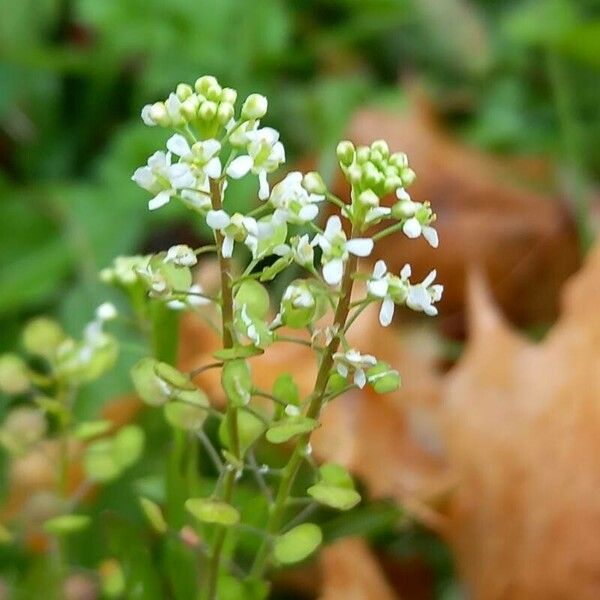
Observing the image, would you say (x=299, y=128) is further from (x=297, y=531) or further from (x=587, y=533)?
(x=297, y=531)

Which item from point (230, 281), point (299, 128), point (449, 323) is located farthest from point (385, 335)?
point (230, 281)

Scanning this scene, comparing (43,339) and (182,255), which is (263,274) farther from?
(43,339)

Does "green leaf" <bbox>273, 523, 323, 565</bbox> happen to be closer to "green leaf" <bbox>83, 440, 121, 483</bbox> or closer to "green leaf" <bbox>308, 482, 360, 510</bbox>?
"green leaf" <bbox>308, 482, 360, 510</bbox>

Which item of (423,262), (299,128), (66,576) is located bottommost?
(66,576)

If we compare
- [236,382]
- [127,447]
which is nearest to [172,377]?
[236,382]

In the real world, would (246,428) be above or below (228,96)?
below

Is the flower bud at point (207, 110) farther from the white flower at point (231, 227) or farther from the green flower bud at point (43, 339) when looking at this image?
the green flower bud at point (43, 339)

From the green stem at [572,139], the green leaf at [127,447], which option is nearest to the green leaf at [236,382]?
the green leaf at [127,447]

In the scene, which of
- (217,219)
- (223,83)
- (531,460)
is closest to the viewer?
(217,219)
